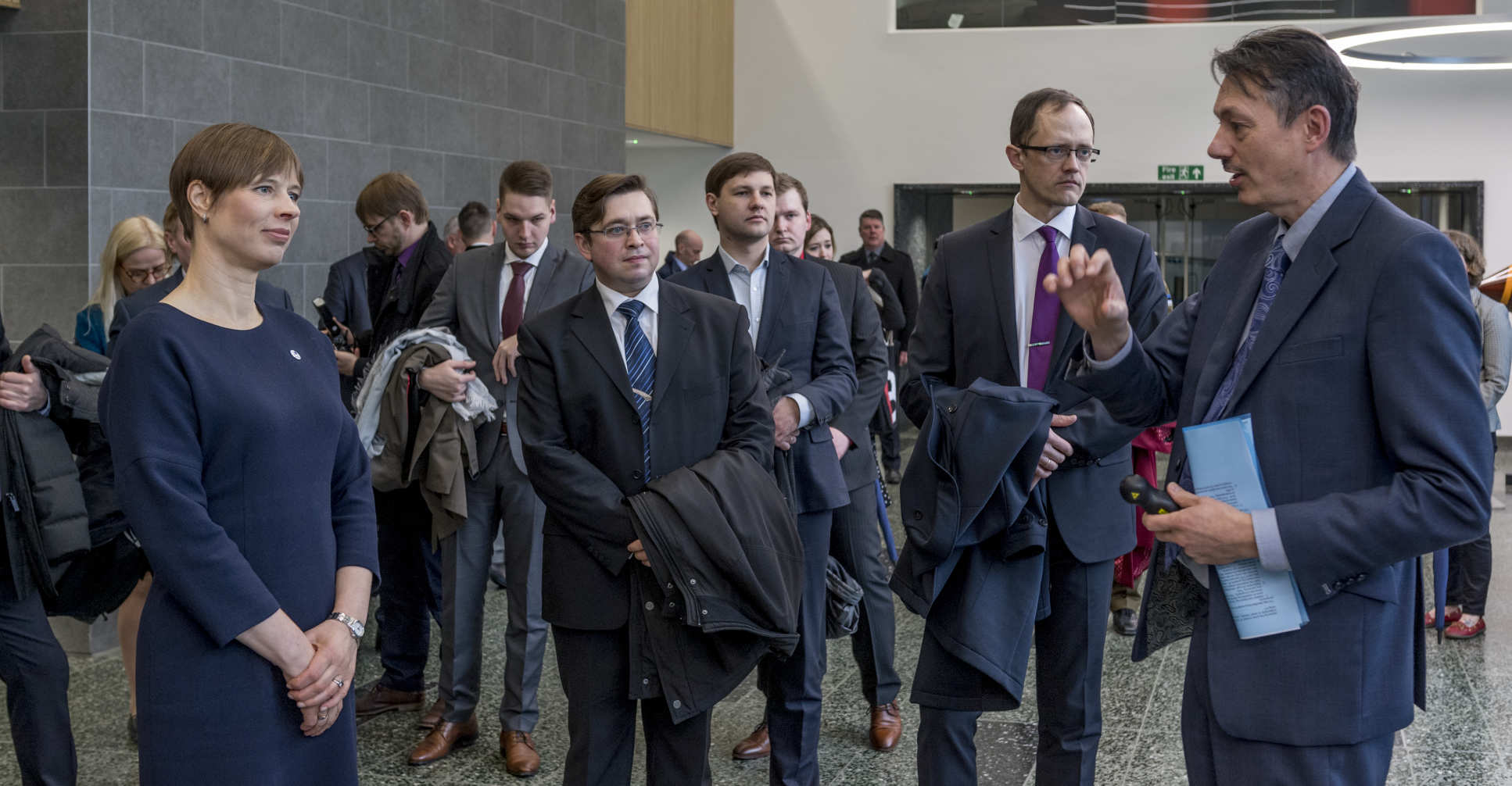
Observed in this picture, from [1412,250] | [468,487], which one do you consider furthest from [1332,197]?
[468,487]

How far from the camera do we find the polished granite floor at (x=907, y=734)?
388 cm

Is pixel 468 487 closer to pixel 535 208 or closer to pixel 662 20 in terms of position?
pixel 535 208

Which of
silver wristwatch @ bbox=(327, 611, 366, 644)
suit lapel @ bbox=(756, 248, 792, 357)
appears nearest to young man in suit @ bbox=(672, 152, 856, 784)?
suit lapel @ bbox=(756, 248, 792, 357)

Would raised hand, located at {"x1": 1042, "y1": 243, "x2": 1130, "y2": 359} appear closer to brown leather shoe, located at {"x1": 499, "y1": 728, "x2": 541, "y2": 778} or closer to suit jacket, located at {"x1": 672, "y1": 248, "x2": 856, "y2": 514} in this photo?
suit jacket, located at {"x1": 672, "y1": 248, "x2": 856, "y2": 514}

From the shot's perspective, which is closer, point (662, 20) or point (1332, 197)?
point (1332, 197)

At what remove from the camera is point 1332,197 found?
192 centimetres

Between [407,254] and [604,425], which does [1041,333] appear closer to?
[604,425]

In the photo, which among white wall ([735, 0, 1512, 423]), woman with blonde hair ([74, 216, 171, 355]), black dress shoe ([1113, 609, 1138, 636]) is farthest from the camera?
white wall ([735, 0, 1512, 423])

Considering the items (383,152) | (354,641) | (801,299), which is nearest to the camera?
(354,641)

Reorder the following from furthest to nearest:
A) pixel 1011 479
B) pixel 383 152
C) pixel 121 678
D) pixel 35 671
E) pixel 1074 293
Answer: pixel 383 152
pixel 121 678
pixel 35 671
pixel 1011 479
pixel 1074 293

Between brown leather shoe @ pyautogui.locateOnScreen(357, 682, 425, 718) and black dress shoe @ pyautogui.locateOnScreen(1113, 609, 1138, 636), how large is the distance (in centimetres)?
296

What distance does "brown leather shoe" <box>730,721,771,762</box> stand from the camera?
4020 millimetres

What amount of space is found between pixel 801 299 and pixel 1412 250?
2.05 metres

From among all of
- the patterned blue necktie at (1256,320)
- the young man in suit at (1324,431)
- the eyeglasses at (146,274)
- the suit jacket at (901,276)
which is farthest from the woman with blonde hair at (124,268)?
the suit jacket at (901,276)
